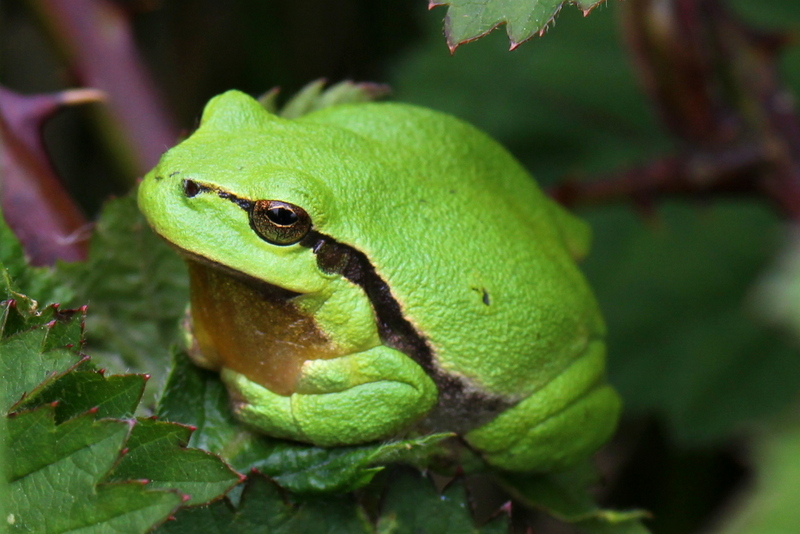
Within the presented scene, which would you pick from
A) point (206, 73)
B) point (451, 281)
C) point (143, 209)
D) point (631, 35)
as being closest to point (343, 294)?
point (451, 281)

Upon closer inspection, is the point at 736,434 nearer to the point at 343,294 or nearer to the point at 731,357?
the point at 731,357

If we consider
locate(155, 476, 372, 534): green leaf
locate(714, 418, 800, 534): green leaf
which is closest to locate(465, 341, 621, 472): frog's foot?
locate(155, 476, 372, 534): green leaf

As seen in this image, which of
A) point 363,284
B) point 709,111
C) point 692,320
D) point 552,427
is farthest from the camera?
point 692,320

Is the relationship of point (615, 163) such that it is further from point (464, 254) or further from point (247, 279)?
point (247, 279)

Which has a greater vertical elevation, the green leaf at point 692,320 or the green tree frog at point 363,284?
the green tree frog at point 363,284

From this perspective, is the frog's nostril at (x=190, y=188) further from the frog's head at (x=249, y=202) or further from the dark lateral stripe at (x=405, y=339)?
the dark lateral stripe at (x=405, y=339)

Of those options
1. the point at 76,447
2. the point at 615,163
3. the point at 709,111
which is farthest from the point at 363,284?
the point at 615,163

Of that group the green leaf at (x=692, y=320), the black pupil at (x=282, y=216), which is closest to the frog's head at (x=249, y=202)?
the black pupil at (x=282, y=216)
